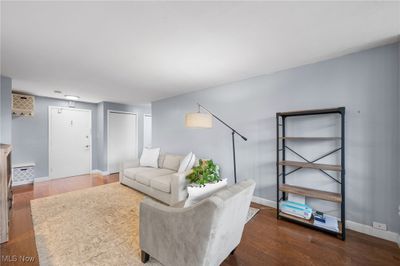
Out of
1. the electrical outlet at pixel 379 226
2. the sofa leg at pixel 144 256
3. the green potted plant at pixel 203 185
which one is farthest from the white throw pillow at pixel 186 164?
the electrical outlet at pixel 379 226

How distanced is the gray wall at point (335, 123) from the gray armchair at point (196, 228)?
1544 mm

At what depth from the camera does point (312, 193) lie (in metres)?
2.24

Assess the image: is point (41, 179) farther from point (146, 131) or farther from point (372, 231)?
point (372, 231)

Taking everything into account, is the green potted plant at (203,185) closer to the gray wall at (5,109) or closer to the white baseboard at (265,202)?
the white baseboard at (265,202)

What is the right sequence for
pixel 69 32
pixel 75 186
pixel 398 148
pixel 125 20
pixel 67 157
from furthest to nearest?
1. pixel 67 157
2. pixel 75 186
3. pixel 398 148
4. pixel 69 32
5. pixel 125 20

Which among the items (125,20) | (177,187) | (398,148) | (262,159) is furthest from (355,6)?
(177,187)

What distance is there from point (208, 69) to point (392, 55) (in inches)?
87.8

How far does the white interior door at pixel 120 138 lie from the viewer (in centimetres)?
536

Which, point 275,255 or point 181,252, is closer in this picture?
point 181,252

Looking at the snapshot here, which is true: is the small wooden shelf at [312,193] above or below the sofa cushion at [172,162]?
below

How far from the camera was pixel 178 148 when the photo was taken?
4.35 m

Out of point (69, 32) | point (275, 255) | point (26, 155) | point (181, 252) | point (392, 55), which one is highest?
point (69, 32)

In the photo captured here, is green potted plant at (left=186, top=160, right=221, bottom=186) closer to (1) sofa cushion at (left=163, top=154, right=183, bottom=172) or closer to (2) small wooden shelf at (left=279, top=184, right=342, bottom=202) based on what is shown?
(2) small wooden shelf at (left=279, top=184, right=342, bottom=202)

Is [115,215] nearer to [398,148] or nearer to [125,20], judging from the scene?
[125,20]
